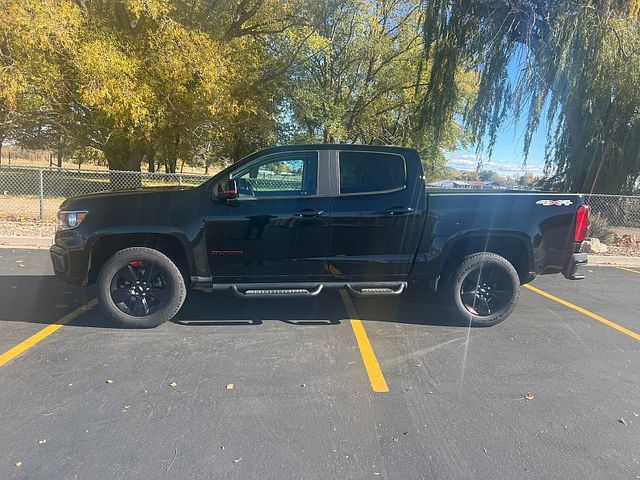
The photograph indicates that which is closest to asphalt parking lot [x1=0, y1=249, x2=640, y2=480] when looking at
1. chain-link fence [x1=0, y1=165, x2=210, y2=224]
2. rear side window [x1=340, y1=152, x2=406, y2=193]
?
rear side window [x1=340, y1=152, x2=406, y2=193]

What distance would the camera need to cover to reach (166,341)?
4.27m

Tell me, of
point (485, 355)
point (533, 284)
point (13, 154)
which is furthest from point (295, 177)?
point (13, 154)

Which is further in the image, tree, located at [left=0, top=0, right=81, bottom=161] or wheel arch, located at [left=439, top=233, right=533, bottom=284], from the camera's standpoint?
tree, located at [left=0, top=0, right=81, bottom=161]

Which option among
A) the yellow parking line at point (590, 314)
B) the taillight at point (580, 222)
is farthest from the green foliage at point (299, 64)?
the taillight at point (580, 222)

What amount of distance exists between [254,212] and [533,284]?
195 inches

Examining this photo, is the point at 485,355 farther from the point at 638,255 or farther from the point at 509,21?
the point at 509,21

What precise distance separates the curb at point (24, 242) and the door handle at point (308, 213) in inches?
256

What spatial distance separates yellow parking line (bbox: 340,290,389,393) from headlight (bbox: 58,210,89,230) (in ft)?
9.78

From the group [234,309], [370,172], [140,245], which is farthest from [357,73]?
[140,245]

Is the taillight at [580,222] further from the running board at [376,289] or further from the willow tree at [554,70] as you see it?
the willow tree at [554,70]

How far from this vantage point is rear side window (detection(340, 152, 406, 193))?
4719mm

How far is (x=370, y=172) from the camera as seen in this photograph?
4.81 meters

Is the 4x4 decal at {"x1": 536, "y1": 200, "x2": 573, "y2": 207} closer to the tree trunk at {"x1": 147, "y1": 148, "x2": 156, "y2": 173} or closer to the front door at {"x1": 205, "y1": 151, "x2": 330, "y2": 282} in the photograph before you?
the front door at {"x1": 205, "y1": 151, "x2": 330, "y2": 282}

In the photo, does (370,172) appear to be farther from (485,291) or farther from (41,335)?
(41,335)
